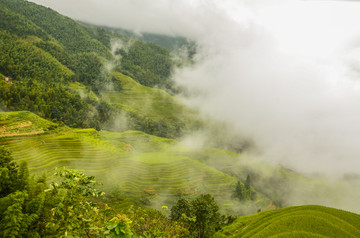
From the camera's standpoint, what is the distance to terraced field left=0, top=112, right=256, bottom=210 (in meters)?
57.8

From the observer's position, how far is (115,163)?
7694 cm

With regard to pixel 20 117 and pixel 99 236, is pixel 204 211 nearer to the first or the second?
pixel 99 236

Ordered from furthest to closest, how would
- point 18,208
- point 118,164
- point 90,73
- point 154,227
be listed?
1. point 90,73
2. point 118,164
3. point 18,208
4. point 154,227

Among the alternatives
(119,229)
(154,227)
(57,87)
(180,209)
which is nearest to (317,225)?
(154,227)

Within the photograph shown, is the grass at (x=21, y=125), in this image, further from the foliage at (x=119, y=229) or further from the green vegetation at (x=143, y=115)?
the foliage at (x=119, y=229)

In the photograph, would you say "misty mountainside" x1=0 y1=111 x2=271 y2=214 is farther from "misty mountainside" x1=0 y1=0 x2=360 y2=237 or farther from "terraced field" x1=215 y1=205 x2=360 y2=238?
"terraced field" x1=215 y1=205 x2=360 y2=238

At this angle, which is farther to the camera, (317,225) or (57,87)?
(57,87)

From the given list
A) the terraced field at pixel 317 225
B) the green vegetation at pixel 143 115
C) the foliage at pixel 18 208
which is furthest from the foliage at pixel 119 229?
the green vegetation at pixel 143 115

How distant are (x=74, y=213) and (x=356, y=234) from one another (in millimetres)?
20438

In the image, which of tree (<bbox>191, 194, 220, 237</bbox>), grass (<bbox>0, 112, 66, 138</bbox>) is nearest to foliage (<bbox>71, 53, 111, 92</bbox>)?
grass (<bbox>0, 112, 66, 138</bbox>)

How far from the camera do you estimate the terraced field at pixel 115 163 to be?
2275 inches

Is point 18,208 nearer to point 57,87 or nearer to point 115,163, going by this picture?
point 115,163

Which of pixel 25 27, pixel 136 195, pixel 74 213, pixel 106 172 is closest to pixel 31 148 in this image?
pixel 106 172

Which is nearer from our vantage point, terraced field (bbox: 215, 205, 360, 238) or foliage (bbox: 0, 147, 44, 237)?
foliage (bbox: 0, 147, 44, 237)
